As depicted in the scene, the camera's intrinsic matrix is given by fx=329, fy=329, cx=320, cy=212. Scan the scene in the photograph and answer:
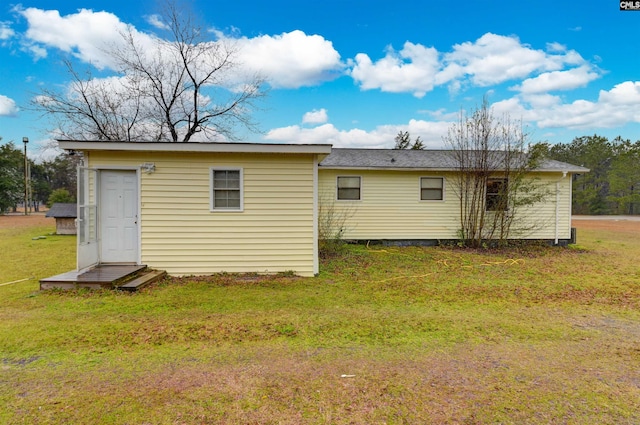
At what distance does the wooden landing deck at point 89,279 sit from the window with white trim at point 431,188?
31.4 feet

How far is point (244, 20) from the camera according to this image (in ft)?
51.0

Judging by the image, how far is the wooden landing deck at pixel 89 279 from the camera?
19.0 feet

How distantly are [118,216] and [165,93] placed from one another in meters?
13.9

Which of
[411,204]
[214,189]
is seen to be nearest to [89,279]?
[214,189]

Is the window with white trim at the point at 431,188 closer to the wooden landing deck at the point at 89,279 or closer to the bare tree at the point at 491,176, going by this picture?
the bare tree at the point at 491,176

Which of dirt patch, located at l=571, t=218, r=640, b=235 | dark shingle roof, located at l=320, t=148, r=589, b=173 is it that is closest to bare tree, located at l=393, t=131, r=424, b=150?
dirt patch, located at l=571, t=218, r=640, b=235

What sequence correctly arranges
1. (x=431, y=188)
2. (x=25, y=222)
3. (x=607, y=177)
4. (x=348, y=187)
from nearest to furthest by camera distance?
(x=348, y=187) → (x=431, y=188) → (x=25, y=222) → (x=607, y=177)

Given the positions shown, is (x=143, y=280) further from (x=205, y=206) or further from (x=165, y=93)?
(x=165, y=93)

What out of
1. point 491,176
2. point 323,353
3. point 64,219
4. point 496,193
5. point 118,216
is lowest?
point 323,353

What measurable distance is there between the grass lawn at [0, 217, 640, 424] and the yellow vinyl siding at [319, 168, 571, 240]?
17.8 ft

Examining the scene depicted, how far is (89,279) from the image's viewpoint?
5.86m

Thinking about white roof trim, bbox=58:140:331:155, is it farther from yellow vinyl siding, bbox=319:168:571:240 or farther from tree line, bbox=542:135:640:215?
tree line, bbox=542:135:640:215

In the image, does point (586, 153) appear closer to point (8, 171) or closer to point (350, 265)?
point (350, 265)

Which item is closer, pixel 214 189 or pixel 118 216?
pixel 118 216
